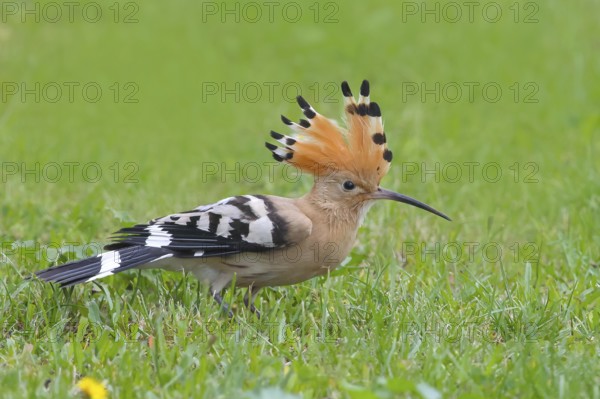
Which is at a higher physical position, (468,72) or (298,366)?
(468,72)

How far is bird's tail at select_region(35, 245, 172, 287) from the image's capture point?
3.93 m

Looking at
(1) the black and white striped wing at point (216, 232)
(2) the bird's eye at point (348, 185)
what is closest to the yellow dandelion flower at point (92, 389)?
(1) the black and white striped wing at point (216, 232)

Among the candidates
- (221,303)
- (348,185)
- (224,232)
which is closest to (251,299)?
(221,303)

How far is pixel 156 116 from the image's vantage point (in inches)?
347

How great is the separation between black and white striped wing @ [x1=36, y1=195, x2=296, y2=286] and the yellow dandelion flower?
1047 mm

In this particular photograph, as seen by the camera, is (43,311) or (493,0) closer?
(43,311)

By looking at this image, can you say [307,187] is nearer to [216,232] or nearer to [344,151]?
[344,151]

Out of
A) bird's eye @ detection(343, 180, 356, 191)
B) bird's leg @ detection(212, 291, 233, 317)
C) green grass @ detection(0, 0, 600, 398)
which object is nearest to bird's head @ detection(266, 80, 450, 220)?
bird's eye @ detection(343, 180, 356, 191)

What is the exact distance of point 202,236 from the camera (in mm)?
4211

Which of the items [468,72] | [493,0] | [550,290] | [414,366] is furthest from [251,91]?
[414,366]

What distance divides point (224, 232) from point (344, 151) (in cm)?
68

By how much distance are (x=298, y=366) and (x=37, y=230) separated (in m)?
2.52

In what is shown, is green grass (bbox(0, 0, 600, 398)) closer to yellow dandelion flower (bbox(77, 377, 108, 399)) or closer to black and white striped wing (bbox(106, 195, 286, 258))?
yellow dandelion flower (bbox(77, 377, 108, 399))

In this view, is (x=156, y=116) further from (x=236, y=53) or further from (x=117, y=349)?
(x=117, y=349)
